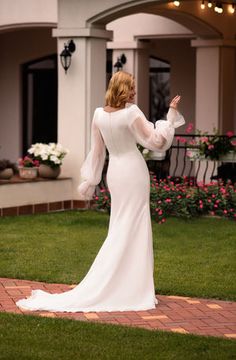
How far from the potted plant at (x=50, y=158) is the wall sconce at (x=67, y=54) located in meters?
1.28

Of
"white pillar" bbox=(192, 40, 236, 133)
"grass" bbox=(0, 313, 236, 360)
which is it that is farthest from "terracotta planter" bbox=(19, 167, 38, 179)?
"grass" bbox=(0, 313, 236, 360)

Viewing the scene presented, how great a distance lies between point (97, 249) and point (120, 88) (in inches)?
151

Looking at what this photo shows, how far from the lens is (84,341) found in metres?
7.63

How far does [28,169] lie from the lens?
52.9 ft

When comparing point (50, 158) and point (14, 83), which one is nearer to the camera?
point (50, 158)

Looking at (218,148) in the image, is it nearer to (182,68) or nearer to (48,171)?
(48,171)

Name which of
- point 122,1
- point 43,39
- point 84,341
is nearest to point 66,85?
point 122,1

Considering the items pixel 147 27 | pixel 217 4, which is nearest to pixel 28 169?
pixel 217 4

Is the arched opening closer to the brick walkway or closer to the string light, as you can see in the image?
the string light

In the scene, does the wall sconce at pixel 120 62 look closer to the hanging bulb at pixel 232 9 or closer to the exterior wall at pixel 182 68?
the exterior wall at pixel 182 68

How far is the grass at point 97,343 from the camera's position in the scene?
723 centimetres

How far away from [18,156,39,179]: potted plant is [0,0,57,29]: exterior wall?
3385mm

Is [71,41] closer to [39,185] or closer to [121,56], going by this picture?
[39,185]

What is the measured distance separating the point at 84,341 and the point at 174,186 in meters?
7.69
